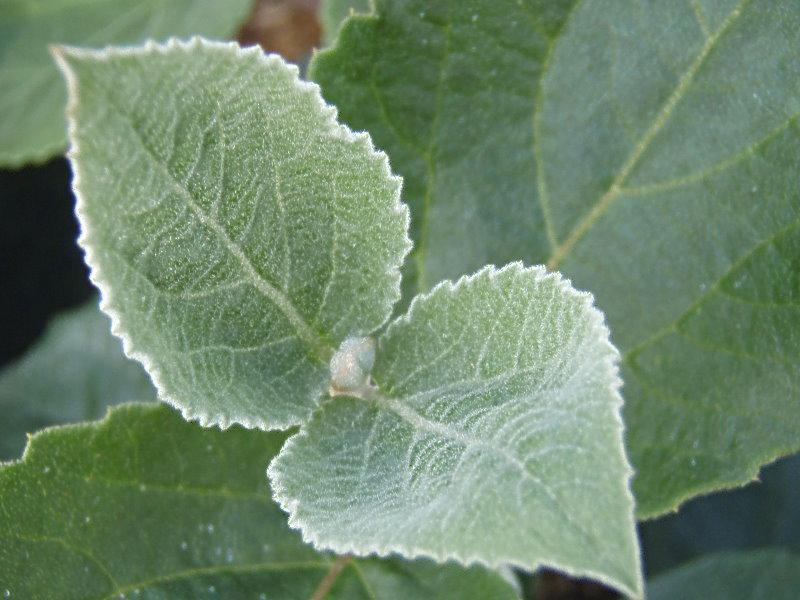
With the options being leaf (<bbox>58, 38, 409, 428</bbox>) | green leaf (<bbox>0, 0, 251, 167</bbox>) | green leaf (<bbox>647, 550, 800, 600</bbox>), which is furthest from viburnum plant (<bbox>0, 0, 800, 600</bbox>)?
green leaf (<bbox>0, 0, 251, 167</bbox>)

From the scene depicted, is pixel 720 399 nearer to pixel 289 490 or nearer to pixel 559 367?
pixel 559 367

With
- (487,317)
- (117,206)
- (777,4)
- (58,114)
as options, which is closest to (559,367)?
(487,317)

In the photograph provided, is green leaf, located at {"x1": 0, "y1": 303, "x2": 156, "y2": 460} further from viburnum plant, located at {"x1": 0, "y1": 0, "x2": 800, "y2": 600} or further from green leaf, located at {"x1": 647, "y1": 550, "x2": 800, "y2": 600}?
green leaf, located at {"x1": 647, "y1": 550, "x2": 800, "y2": 600}

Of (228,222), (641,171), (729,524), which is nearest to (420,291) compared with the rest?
(641,171)

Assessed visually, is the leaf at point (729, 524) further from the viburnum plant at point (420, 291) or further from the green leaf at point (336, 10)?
the green leaf at point (336, 10)

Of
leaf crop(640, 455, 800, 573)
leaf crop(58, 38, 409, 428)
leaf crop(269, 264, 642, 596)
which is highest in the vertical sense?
leaf crop(58, 38, 409, 428)
